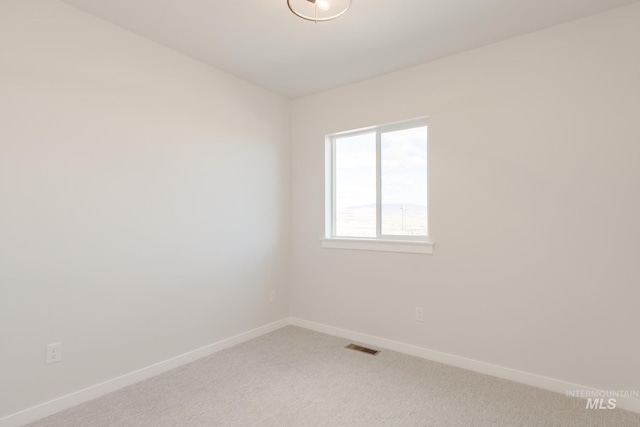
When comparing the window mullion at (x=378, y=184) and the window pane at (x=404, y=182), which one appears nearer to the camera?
the window pane at (x=404, y=182)

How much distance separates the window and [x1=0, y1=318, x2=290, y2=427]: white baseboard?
4.53ft

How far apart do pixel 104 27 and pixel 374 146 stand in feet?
7.85

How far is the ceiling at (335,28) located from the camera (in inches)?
85.8

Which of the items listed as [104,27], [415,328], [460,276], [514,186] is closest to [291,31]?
[104,27]

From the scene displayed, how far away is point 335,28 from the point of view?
2.43 m

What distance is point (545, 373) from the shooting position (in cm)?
238

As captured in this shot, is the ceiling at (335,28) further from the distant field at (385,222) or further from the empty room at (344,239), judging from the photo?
the distant field at (385,222)

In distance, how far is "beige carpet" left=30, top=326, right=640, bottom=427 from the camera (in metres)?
2.00

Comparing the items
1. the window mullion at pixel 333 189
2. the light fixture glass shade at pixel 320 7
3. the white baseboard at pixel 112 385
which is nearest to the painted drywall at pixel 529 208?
the window mullion at pixel 333 189

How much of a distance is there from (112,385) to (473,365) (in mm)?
2663

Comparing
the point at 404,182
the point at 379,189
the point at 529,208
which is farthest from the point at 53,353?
the point at 529,208

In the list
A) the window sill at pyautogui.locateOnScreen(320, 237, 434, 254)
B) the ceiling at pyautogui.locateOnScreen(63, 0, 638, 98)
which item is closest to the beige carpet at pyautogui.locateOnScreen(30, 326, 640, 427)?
the window sill at pyautogui.locateOnScreen(320, 237, 434, 254)

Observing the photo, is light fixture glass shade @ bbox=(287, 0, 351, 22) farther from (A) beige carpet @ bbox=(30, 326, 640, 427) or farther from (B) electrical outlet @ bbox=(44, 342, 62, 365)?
(B) electrical outlet @ bbox=(44, 342, 62, 365)

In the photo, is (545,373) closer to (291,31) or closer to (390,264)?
(390,264)
